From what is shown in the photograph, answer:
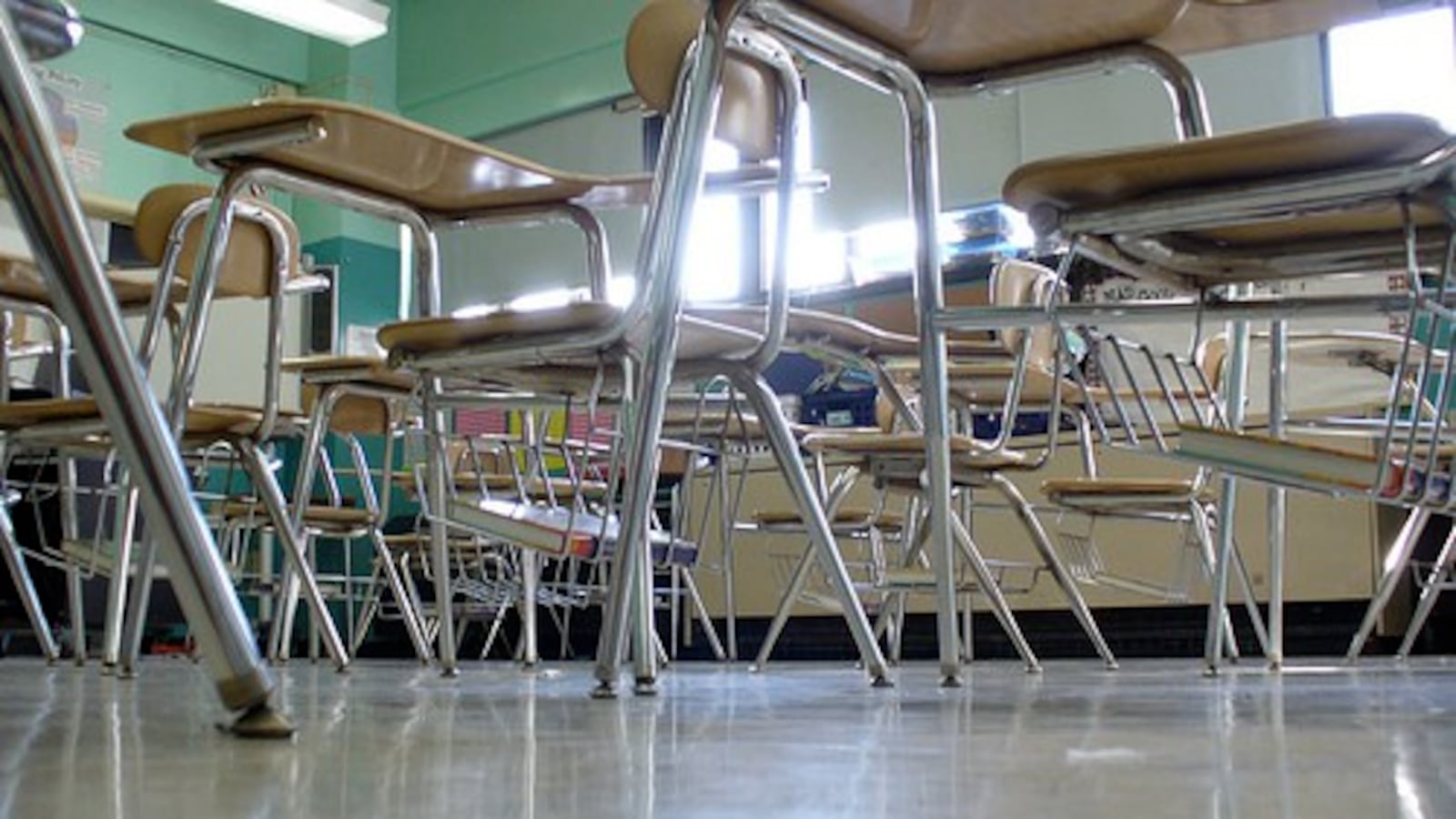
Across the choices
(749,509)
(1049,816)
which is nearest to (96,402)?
(1049,816)

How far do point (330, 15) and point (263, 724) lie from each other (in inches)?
289

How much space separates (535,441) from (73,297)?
4.68ft

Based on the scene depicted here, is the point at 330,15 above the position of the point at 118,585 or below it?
above

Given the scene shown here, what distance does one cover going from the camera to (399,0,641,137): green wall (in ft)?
25.7

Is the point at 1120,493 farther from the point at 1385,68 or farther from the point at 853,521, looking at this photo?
the point at 1385,68

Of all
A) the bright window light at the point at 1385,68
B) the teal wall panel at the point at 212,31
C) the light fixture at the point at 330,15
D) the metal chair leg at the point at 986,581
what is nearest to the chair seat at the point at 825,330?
the metal chair leg at the point at 986,581

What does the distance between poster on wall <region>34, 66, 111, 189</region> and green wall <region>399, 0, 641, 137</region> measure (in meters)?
1.58

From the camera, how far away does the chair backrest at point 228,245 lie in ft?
7.98

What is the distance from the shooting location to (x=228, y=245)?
2.57 meters

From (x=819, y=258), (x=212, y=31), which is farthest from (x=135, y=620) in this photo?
(x=212, y=31)

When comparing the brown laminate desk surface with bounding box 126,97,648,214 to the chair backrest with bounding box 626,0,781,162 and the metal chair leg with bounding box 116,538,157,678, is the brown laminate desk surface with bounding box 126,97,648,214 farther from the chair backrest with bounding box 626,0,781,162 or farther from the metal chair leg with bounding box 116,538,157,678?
the metal chair leg with bounding box 116,538,157,678

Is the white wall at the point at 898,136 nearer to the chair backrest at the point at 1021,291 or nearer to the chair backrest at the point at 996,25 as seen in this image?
the chair backrest at the point at 1021,291

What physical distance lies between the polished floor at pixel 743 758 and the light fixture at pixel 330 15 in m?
6.56

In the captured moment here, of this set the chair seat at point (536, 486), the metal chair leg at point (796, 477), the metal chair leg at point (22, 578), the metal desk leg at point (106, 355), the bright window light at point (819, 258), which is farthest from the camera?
the bright window light at point (819, 258)
